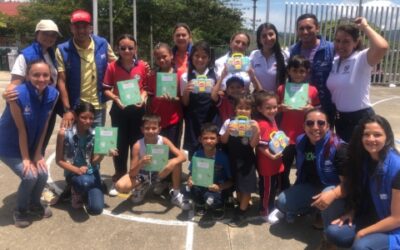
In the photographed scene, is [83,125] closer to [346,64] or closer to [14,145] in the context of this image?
[14,145]

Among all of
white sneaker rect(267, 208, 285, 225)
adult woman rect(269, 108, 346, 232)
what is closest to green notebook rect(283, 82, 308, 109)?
adult woman rect(269, 108, 346, 232)

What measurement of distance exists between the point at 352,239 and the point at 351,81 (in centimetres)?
171

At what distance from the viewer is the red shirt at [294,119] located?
461 cm

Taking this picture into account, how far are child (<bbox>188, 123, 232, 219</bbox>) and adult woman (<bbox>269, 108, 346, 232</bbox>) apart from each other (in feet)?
1.98

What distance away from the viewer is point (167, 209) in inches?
190

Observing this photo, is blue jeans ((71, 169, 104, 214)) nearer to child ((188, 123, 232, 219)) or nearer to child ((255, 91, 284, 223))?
child ((188, 123, 232, 219))

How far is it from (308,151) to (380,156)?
930 millimetres

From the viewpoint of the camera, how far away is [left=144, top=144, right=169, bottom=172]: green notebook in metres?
4.64

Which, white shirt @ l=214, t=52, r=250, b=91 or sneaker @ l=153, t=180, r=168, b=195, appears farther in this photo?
sneaker @ l=153, t=180, r=168, b=195

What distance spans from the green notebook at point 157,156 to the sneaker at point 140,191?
0.26 metres

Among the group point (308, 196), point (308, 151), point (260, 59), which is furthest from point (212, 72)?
point (308, 196)

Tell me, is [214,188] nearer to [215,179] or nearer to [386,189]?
[215,179]

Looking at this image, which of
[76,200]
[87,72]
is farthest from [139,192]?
A: [87,72]

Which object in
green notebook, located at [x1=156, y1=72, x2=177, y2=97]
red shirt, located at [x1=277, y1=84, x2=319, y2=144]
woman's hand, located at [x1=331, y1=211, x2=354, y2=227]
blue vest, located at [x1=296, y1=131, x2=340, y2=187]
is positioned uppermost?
green notebook, located at [x1=156, y1=72, x2=177, y2=97]
